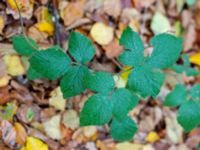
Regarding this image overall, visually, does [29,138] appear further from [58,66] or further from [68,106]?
[58,66]

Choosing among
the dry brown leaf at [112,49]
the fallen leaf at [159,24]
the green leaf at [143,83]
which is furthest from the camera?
the fallen leaf at [159,24]

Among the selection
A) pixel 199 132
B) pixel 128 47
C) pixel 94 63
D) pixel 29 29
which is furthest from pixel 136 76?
pixel 199 132

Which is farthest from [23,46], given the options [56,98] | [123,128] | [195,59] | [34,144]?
[195,59]

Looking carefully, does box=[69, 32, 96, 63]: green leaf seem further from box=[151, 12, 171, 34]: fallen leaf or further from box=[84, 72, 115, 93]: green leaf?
box=[151, 12, 171, 34]: fallen leaf

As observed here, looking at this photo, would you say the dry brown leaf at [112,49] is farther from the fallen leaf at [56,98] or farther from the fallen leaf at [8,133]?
the fallen leaf at [8,133]

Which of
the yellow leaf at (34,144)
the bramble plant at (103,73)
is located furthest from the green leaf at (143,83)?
the yellow leaf at (34,144)

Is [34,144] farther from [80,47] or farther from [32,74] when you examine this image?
[80,47]
